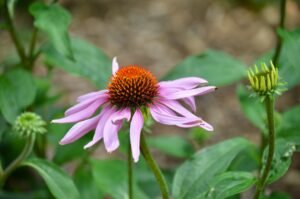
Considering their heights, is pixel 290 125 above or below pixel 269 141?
→ below

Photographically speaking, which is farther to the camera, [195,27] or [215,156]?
[195,27]

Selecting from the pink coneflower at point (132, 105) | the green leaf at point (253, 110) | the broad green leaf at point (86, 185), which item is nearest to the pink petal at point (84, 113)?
the pink coneflower at point (132, 105)

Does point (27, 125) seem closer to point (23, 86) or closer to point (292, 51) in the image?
point (23, 86)

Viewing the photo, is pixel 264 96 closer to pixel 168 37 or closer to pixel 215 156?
pixel 215 156

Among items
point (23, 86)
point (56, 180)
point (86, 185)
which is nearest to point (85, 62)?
point (23, 86)

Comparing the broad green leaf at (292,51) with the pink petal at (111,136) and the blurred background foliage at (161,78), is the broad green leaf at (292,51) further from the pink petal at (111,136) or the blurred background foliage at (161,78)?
the pink petal at (111,136)


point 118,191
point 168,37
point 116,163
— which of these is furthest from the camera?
point 168,37

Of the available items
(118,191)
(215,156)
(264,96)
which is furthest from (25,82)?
(264,96)
